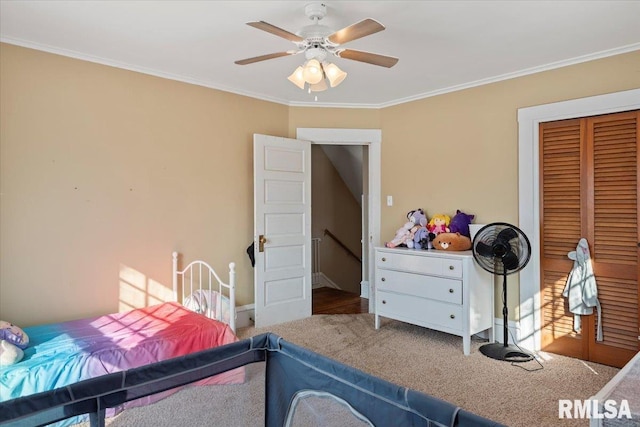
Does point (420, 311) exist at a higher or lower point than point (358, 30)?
lower

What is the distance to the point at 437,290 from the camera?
11.2ft

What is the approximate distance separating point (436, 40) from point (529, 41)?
67 centimetres

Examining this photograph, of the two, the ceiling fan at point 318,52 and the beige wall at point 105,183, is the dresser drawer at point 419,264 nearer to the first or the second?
the beige wall at point 105,183

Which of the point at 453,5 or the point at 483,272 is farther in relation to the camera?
the point at 483,272

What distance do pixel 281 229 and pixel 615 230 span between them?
9.45 feet

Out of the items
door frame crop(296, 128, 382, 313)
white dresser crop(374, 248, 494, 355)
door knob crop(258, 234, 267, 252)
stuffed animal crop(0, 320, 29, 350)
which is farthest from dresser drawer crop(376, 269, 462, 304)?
stuffed animal crop(0, 320, 29, 350)

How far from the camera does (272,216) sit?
405cm

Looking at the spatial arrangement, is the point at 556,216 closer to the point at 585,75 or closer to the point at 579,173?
the point at 579,173

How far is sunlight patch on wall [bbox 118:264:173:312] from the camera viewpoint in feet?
10.8

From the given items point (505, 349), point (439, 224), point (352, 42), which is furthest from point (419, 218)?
point (352, 42)

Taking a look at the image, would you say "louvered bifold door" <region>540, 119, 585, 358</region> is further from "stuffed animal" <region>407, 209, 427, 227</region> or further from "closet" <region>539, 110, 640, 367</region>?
"stuffed animal" <region>407, 209, 427, 227</region>

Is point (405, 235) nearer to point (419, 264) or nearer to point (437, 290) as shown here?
point (419, 264)

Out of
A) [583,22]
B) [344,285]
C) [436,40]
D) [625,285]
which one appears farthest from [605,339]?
[344,285]

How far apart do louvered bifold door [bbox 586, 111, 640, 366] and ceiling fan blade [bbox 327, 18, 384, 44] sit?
216 cm
